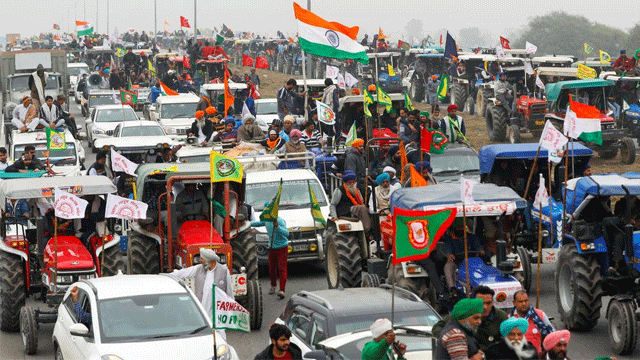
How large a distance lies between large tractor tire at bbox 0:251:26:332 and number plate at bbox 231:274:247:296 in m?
2.81

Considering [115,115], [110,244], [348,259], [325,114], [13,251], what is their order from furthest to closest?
1. [115,115]
2. [325,114]
3. [348,259]
4. [110,244]
5. [13,251]

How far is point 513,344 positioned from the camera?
10.7 meters

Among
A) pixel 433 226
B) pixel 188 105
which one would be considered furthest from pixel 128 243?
pixel 188 105

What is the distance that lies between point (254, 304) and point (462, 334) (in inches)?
267

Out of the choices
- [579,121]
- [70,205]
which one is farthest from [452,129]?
[70,205]

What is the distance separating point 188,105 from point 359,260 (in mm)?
21879

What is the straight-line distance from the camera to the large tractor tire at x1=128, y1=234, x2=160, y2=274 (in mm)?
17766

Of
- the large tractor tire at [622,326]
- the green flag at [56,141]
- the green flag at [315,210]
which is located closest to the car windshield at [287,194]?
the green flag at [315,210]

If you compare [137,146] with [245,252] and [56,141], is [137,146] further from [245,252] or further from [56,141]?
[245,252]

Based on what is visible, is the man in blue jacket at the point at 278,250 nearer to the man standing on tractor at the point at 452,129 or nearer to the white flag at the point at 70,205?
the white flag at the point at 70,205

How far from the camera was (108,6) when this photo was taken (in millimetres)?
140625

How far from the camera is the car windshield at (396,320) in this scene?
12.0 metres

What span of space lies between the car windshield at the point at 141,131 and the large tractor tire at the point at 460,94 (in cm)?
1664

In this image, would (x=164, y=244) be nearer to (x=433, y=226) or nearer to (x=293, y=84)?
(x=433, y=226)
